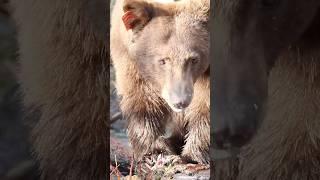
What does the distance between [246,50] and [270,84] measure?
0.17 m

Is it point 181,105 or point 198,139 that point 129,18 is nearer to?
point 181,105

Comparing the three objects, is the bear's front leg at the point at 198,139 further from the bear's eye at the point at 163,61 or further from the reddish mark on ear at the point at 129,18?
the reddish mark on ear at the point at 129,18

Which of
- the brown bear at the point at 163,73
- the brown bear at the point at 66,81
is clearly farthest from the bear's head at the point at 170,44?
the brown bear at the point at 66,81

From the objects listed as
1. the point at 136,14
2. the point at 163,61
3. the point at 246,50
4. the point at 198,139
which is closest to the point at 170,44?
the point at 163,61

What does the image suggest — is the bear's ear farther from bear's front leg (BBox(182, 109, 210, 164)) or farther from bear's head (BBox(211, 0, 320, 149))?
bear's front leg (BBox(182, 109, 210, 164))

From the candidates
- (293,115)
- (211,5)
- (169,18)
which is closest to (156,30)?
(169,18)

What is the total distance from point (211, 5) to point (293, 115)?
22.2 inches

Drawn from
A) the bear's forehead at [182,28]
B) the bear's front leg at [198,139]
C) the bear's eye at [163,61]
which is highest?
the bear's forehead at [182,28]

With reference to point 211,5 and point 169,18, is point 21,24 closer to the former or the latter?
point 169,18

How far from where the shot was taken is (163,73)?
2795mm

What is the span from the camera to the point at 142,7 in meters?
2.82

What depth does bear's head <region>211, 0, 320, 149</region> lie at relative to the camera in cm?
280

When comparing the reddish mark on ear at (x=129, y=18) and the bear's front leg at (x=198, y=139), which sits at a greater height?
the reddish mark on ear at (x=129, y=18)

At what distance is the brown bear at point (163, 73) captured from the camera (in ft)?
9.18
